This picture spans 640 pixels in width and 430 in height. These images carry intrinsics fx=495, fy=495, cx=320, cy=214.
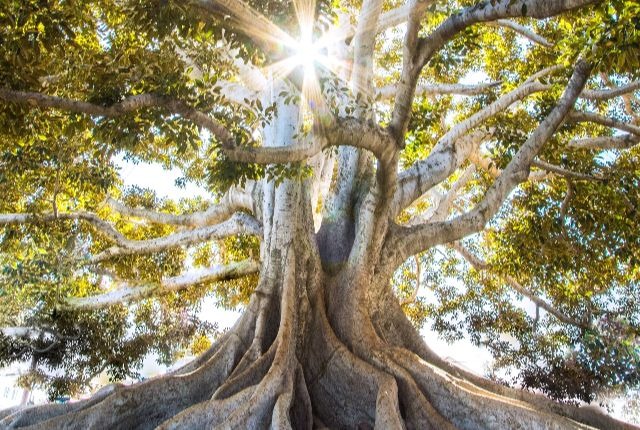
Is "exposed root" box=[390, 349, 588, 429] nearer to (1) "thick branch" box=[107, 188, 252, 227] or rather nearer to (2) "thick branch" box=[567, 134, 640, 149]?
(1) "thick branch" box=[107, 188, 252, 227]

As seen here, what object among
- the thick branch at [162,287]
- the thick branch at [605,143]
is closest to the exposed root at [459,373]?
the thick branch at [162,287]

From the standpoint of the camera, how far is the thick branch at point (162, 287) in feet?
23.0

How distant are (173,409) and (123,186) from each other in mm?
5797

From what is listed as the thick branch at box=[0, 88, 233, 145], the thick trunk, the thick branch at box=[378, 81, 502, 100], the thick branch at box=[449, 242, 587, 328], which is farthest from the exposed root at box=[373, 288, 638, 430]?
the thick branch at box=[378, 81, 502, 100]

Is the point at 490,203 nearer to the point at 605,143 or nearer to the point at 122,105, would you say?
the point at 605,143

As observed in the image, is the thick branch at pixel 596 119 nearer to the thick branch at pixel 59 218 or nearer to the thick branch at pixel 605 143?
the thick branch at pixel 605 143

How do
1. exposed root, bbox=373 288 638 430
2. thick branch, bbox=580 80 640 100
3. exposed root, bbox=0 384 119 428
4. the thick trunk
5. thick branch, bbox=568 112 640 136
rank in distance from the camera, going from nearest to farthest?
1. the thick trunk
2. exposed root, bbox=0 384 119 428
3. exposed root, bbox=373 288 638 430
4. thick branch, bbox=568 112 640 136
5. thick branch, bbox=580 80 640 100

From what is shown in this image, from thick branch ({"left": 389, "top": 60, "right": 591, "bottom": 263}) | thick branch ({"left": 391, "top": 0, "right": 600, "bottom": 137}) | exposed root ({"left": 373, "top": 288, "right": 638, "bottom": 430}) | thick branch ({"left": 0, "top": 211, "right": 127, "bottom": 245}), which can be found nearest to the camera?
thick branch ({"left": 391, "top": 0, "right": 600, "bottom": 137})

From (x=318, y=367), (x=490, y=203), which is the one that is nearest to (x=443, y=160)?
(x=490, y=203)

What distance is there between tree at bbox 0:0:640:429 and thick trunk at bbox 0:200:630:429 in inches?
0.9

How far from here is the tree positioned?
3.89m

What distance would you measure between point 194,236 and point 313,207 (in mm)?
1740

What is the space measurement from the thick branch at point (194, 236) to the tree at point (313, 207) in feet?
0.14

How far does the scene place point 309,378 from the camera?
4980mm
